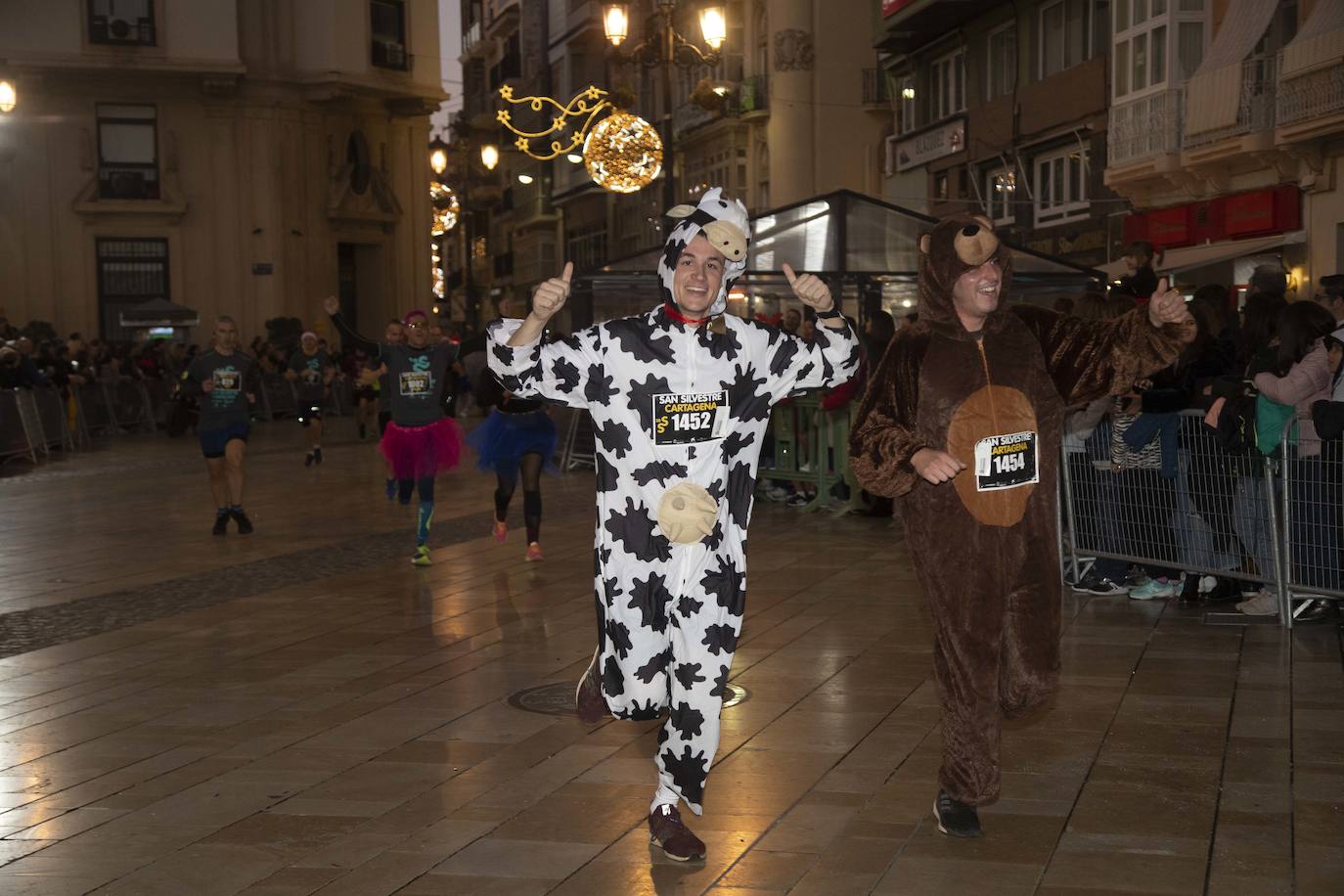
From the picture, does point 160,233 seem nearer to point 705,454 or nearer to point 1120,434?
point 1120,434

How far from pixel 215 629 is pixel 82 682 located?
153 cm

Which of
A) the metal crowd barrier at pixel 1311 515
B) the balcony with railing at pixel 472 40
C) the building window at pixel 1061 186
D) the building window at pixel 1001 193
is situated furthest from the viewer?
Answer: the balcony with railing at pixel 472 40

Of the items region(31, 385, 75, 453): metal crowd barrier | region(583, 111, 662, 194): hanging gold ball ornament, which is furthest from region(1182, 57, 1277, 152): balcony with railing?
region(31, 385, 75, 453): metal crowd barrier

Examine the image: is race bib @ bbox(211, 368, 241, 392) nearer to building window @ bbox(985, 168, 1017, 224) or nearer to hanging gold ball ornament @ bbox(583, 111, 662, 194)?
hanging gold ball ornament @ bbox(583, 111, 662, 194)

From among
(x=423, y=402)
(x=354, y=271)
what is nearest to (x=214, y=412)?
(x=423, y=402)

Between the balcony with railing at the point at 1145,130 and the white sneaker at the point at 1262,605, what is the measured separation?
17090 mm

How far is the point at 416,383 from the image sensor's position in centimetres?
1287

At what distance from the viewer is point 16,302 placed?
4312cm

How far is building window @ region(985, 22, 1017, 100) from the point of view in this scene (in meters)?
31.7

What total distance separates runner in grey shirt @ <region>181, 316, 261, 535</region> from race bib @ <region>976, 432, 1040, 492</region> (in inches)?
409

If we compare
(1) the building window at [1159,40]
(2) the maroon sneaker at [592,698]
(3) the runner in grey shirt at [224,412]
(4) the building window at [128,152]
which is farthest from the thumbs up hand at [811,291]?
(4) the building window at [128,152]

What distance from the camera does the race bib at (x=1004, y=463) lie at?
5.32 m

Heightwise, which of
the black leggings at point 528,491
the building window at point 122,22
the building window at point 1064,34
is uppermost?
the building window at point 122,22

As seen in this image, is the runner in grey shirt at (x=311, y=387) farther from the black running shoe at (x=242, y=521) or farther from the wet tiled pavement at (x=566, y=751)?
the wet tiled pavement at (x=566, y=751)
